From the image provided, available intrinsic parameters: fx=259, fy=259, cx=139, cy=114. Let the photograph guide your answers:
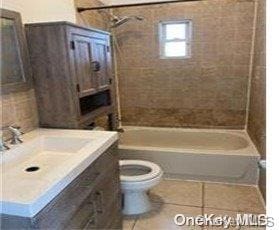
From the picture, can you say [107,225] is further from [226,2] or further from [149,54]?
[226,2]

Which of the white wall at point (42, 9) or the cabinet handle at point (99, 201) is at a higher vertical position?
the white wall at point (42, 9)

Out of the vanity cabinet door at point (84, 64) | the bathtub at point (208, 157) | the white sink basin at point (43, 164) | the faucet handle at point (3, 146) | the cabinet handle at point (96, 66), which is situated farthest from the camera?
the bathtub at point (208, 157)

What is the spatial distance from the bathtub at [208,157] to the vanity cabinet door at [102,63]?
880 mm

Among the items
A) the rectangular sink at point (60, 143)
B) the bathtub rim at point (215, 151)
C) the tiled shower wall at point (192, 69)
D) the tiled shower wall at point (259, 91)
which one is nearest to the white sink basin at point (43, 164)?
the rectangular sink at point (60, 143)

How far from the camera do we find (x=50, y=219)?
1029 millimetres

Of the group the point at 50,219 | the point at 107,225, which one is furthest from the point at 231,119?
the point at 50,219

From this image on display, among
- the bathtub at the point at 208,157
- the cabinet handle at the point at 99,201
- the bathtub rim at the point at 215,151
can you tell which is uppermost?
the cabinet handle at the point at 99,201

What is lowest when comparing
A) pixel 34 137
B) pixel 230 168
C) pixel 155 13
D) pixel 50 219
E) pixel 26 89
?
pixel 230 168

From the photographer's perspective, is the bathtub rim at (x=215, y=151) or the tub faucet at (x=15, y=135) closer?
the tub faucet at (x=15, y=135)

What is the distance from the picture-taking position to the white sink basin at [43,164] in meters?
0.96

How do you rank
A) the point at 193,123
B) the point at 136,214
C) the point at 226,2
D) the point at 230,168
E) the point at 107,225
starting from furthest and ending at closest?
the point at 193,123
the point at 226,2
the point at 230,168
the point at 136,214
the point at 107,225

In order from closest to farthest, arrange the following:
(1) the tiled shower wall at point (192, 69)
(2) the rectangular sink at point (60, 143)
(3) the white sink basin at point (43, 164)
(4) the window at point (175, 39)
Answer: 1. (3) the white sink basin at point (43, 164)
2. (2) the rectangular sink at point (60, 143)
3. (1) the tiled shower wall at point (192, 69)
4. (4) the window at point (175, 39)

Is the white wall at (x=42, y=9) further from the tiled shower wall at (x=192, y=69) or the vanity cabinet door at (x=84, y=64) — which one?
the tiled shower wall at (x=192, y=69)

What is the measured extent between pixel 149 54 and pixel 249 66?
3.91 feet
